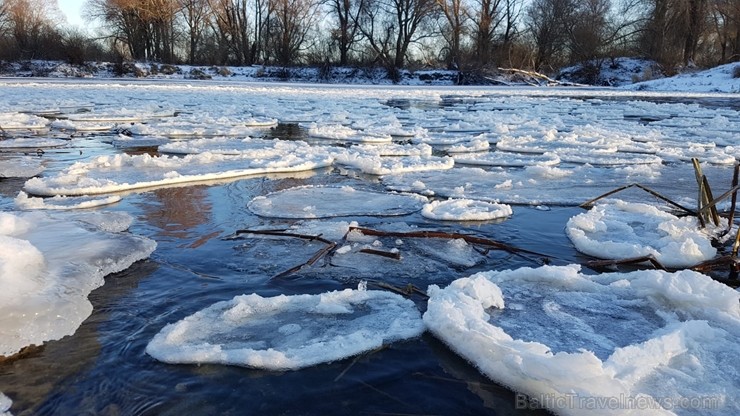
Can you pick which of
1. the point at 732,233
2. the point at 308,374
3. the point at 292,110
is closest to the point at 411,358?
the point at 308,374

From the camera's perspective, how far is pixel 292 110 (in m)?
12.4

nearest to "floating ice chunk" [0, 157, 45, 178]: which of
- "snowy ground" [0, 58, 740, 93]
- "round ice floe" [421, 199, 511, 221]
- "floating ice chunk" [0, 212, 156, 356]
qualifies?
"floating ice chunk" [0, 212, 156, 356]

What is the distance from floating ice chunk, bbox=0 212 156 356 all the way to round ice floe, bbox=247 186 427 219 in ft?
3.14

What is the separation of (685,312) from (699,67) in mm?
31581

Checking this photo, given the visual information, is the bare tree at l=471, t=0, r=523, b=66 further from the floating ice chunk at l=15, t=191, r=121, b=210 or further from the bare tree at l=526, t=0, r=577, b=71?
the floating ice chunk at l=15, t=191, r=121, b=210

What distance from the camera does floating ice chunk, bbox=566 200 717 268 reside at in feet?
8.97

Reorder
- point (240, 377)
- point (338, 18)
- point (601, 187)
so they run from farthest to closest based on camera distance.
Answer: point (338, 18) < point (601, 187) < point (240, 377)

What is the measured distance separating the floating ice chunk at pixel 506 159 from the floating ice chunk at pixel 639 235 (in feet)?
6.29

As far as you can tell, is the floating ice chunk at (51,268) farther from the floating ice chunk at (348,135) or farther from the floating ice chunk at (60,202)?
the floating ice chunk at (348,135)

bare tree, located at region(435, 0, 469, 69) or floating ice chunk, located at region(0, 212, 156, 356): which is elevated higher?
bare tree, located at region(435, 0, 469, 69)

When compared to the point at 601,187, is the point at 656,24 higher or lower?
higher

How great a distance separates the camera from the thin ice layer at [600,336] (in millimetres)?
1516

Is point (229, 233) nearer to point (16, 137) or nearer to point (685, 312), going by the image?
point (685, 312)

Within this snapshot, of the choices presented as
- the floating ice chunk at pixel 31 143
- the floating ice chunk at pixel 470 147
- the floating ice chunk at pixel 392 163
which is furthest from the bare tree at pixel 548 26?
the floating ice chunk at pixel 31 143
